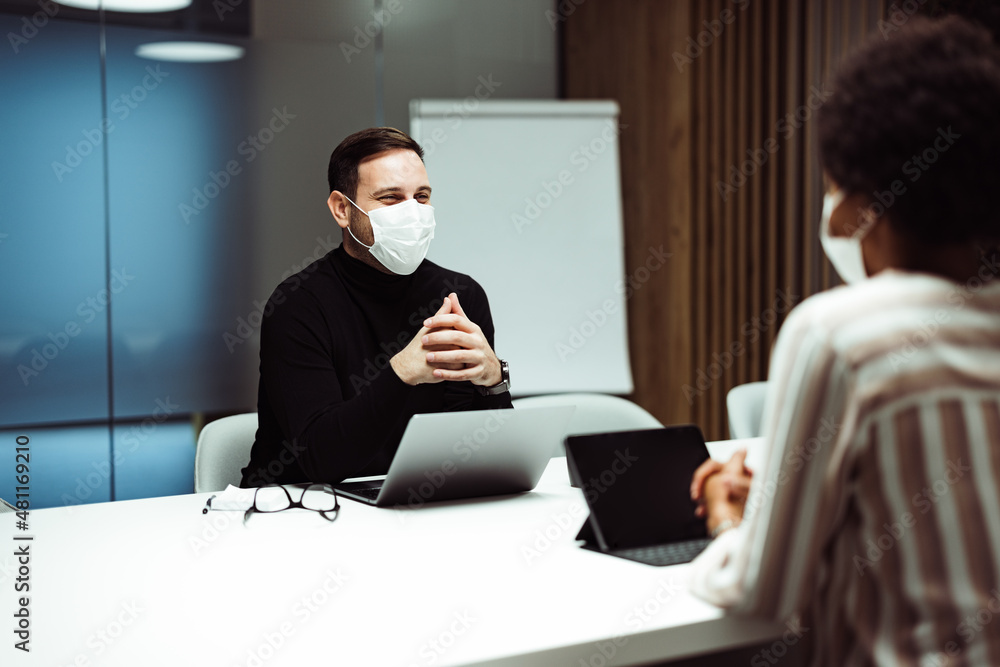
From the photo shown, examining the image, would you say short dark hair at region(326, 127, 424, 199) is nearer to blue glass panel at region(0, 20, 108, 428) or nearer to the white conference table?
the white conference table

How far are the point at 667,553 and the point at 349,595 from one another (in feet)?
1.52

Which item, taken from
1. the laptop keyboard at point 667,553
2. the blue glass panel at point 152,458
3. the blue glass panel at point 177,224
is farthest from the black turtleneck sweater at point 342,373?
the blue glass panel at point 152,458

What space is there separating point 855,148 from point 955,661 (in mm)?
482

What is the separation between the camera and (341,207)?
243 cm

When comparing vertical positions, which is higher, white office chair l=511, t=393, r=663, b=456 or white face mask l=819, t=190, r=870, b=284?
white face mask l=819, t=190, r=870, b=284

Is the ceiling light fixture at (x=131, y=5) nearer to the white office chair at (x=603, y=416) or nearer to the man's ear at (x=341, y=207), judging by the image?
the man's ear at (x=341, y=207)

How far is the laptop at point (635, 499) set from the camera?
132 centimetres

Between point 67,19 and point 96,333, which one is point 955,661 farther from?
point 67,19

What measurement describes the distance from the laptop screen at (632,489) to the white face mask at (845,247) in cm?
49

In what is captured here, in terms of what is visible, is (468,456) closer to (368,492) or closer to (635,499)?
(368,492)

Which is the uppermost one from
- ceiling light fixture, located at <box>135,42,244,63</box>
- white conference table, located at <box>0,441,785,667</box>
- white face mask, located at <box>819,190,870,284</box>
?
ceiling light fixture, located at <box>135,42,244,63</box>

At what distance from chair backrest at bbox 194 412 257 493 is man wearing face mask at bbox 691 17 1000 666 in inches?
58.6

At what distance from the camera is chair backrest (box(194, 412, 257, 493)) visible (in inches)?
81.6

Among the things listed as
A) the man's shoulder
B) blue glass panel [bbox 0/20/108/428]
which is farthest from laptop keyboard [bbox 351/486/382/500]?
blue glass panel [bbox 0/20/108/428]
